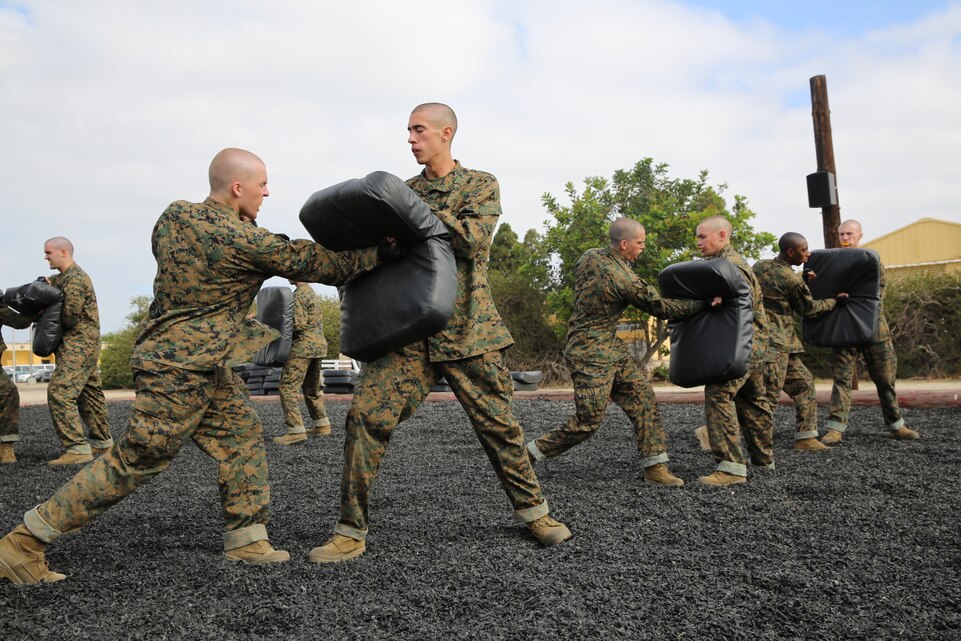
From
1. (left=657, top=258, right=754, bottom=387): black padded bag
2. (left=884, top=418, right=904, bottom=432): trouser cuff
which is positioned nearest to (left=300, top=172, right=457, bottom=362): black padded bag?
(left=657, top=258, right=754, bottom=387): black padded bag

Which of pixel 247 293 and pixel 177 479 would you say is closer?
pixel 247 293

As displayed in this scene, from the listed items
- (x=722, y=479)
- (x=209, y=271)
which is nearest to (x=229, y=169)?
(x=209, y=271)

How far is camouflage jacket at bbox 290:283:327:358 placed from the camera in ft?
26.1

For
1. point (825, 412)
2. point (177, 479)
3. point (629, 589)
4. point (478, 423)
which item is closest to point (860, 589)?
point (629, 589)

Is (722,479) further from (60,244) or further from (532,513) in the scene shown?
(60,244)

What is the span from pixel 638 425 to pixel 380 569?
2642mm

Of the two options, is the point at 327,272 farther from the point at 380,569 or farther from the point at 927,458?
the point at 927,458

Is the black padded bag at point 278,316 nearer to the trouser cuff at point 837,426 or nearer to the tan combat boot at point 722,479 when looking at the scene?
the tan combat boot at point 722,479

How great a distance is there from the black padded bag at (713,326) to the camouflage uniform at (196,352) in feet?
9.17

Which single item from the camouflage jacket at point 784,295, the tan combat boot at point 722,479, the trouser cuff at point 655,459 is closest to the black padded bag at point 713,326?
the trouser cuff at point 655,459

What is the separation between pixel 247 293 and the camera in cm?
329

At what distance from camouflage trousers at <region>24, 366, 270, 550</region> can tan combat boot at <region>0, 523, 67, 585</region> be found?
0.06m

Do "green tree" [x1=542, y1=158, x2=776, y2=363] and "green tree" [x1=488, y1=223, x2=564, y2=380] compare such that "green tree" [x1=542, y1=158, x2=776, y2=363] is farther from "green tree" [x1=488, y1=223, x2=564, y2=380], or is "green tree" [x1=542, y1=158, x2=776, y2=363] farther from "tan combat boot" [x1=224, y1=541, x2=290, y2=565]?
"tan combat boot" [x1=224, y1=541, x2=290, y2=565]

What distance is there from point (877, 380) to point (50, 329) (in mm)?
7835
